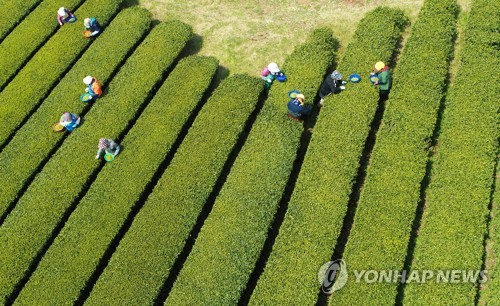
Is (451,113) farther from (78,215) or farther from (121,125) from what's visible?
(78,215)

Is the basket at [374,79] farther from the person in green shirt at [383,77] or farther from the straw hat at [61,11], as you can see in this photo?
the straw hat at [61,11]

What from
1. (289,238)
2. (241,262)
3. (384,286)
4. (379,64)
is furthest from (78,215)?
(379,64)

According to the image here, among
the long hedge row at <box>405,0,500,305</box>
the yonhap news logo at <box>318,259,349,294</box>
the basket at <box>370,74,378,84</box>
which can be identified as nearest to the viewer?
the long hedge row at <box>405,0,500,305</box>

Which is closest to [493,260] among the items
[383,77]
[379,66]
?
[383,77]

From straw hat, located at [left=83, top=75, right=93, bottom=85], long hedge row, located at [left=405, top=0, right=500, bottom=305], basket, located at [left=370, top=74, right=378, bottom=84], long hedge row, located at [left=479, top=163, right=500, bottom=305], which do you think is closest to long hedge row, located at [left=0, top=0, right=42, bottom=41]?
straw hat, located at [left=83, top=75, right=93, bottom=85]

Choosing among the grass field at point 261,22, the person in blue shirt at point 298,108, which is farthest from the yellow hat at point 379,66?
the person in blue shirt at point 298,108

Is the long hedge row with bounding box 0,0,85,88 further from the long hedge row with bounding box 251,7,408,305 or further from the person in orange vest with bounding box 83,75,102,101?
the long hedge row with bounding box 251,7,408,305

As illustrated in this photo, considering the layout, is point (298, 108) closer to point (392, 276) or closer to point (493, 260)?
point (392, 276)
